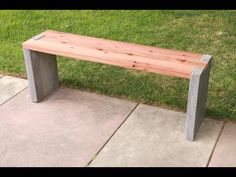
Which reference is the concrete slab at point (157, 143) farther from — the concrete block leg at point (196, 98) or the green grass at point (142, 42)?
the green grass at point (142, 42)

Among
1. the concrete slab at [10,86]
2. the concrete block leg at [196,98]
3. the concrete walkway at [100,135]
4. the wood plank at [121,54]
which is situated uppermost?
the wood plank at [121,54]

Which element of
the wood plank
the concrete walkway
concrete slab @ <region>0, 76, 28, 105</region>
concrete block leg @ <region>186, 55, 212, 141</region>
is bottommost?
the concrete walkway

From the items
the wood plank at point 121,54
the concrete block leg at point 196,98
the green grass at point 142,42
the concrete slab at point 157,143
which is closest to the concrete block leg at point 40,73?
the wood plank at point 121,54

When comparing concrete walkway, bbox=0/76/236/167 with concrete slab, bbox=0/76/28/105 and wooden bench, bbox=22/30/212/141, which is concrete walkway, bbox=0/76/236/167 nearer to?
concrete slab, bbox=0/76/28/105

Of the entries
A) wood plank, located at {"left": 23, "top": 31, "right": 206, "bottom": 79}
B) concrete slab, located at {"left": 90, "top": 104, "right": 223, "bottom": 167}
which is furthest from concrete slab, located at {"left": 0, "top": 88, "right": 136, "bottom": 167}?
wood plank, located at {"left": 23, "top": 31, "right": 206, "bottom": 79}

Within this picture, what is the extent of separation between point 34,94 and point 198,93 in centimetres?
176

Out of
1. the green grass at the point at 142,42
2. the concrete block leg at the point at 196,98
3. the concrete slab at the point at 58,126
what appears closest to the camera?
the concrete block leg at the point at 196,98

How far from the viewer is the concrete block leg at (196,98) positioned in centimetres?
316

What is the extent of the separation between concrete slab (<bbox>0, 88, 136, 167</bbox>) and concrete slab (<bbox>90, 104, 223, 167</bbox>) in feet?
0.39

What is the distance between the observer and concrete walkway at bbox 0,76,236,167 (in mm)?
3238

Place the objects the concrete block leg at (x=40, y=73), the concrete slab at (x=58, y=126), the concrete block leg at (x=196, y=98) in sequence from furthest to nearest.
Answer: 1. the concrete block leg at (x=40, y=73)
2. the concrete slab at (x=58, y=126)
3. the concrete block leg at (x=196, y=98)

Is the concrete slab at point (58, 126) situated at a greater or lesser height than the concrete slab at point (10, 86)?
lesser

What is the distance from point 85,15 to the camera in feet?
21.2
